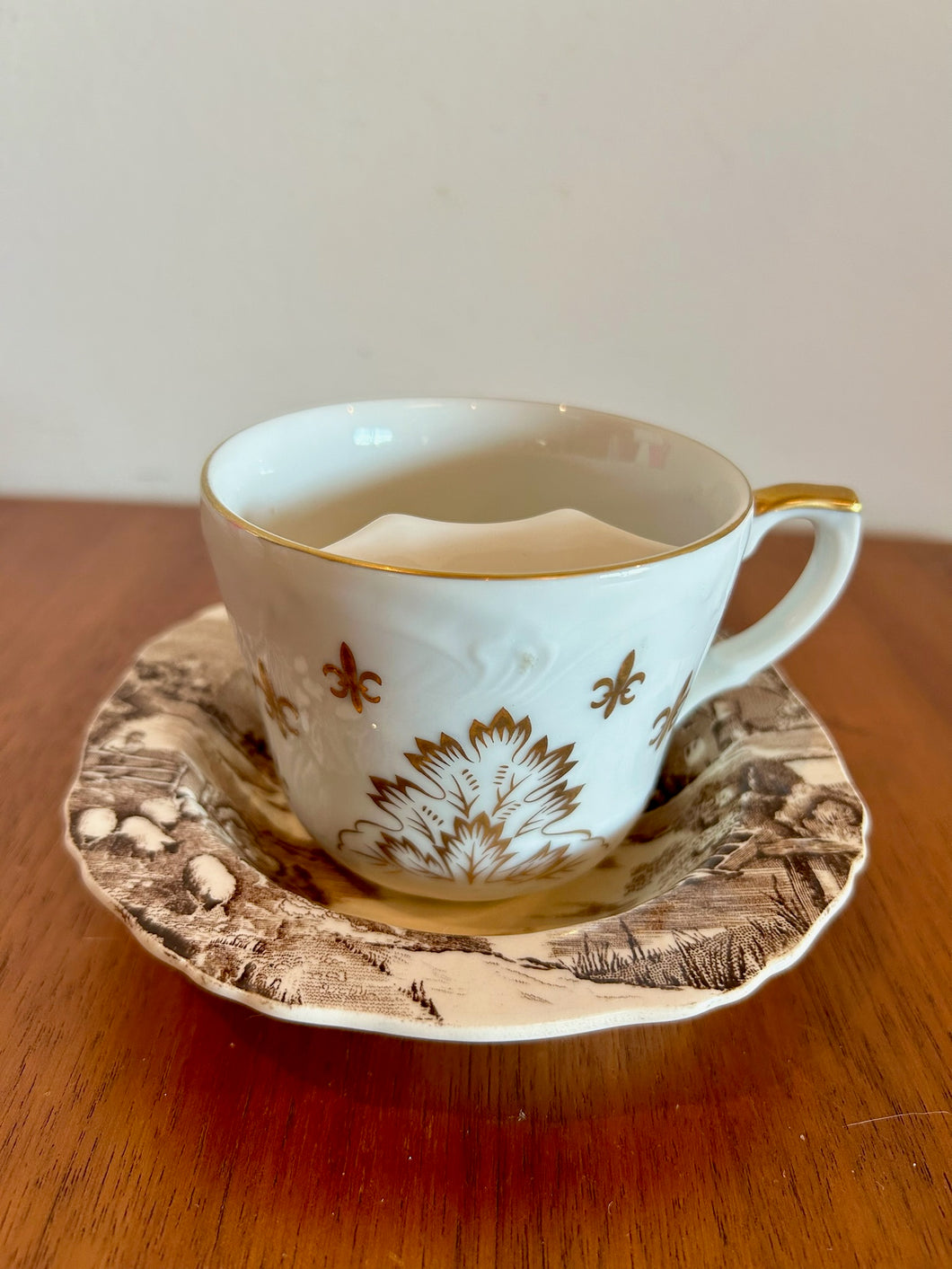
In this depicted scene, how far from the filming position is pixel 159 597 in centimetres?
50

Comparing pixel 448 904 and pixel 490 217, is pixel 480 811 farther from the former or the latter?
pixel 490 217

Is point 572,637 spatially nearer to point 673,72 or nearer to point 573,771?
point 573,771

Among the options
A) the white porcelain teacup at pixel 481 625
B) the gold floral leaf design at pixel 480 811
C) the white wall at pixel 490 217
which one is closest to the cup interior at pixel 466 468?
the white porcelain teacup at pixel 481 625

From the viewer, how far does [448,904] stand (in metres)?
0.29

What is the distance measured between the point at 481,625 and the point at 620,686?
5 centimetres

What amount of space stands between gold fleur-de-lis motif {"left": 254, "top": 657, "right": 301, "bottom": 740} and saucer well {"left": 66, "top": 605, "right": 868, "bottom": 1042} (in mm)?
39

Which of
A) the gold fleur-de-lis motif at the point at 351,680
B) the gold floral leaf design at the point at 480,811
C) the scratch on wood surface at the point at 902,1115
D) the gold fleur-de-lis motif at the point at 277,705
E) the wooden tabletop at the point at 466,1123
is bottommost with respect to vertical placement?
the scratch on wood surface at the point at 902,1115

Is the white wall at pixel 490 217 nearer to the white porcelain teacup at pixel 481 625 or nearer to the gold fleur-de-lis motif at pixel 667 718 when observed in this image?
the white porcelain teacup at pixel 481 625

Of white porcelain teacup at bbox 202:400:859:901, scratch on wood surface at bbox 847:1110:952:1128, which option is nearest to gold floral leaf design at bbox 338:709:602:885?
white porcelain teacup at bbox 202:400:859:901

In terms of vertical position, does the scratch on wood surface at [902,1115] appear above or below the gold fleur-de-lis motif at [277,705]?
below

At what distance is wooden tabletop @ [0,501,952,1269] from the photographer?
0.19m

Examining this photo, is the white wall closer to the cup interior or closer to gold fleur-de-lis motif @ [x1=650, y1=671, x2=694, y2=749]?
the cup interior

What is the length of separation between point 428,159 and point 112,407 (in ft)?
0.90

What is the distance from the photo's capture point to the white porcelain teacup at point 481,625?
21cm
